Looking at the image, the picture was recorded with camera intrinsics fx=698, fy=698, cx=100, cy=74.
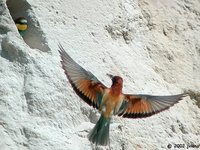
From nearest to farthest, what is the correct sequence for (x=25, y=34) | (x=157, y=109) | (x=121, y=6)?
(x=157, y=109), (x=25, y=34), (x=121, y=6)

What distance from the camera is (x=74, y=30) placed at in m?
3.66

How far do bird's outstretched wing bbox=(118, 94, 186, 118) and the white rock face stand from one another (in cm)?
18

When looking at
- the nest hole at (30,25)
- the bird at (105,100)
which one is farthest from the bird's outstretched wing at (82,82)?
the nest hole at (30,25)

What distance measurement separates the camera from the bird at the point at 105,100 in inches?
124

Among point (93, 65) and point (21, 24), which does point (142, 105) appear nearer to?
point (93, 65)

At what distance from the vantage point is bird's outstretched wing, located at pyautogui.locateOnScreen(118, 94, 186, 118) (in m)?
3.22

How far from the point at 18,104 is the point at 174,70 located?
1144 millimetres

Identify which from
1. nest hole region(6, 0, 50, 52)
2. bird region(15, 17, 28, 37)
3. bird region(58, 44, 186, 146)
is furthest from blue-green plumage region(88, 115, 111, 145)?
bird region(15, 17, 28, 37)

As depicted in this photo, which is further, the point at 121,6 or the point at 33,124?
the point at 121,6

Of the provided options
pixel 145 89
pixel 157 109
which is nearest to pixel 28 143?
pixel 157 109

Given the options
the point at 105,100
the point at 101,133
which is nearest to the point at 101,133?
the point at 101,133

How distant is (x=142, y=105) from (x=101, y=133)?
243 millimetres

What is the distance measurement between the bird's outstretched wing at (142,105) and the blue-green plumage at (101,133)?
87 millimetres

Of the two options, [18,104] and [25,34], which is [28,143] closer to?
[18,104]
